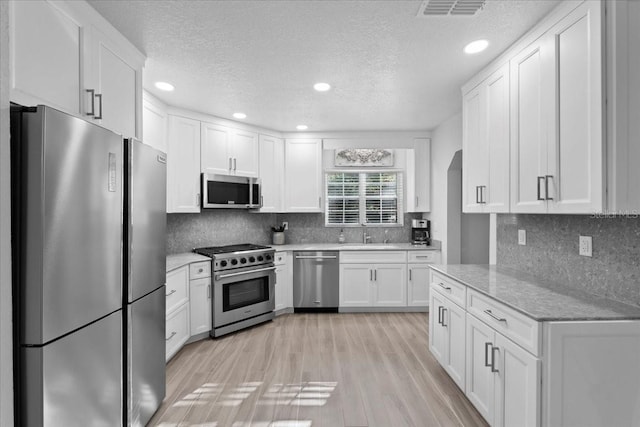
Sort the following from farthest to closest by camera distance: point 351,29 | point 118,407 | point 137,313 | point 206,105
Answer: point 206,105, point 351,29, point 137,313, point 118,407

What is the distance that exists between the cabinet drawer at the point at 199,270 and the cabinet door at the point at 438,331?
2277 millimetres

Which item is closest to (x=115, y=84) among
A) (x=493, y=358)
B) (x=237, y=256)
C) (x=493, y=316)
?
(x=237, y=256)

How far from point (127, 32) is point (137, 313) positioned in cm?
170

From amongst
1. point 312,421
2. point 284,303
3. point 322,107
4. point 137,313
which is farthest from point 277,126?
point 312,421

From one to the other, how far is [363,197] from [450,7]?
12.1 ft

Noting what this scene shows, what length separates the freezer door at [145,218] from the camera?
6.32 feet

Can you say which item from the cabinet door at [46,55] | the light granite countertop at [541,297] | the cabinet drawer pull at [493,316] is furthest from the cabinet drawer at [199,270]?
the cabinet drawer pull at [493,316]

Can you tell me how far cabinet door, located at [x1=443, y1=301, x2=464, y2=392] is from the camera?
2439mm

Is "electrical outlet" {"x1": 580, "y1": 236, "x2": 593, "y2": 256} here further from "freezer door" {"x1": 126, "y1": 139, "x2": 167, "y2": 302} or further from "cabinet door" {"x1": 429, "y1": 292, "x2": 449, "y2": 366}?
"freezer door" {"x1": 126, "y1": 139, "x2": 167, "y2": 302}

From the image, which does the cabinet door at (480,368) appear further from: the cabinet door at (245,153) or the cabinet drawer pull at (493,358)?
the cabinet door at (245,153)

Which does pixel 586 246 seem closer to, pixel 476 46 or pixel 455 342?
pixel 455 342

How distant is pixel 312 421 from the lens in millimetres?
2268

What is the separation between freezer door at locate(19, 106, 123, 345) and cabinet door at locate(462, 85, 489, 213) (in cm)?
246

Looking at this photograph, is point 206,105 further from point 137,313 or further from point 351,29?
point 137,313
